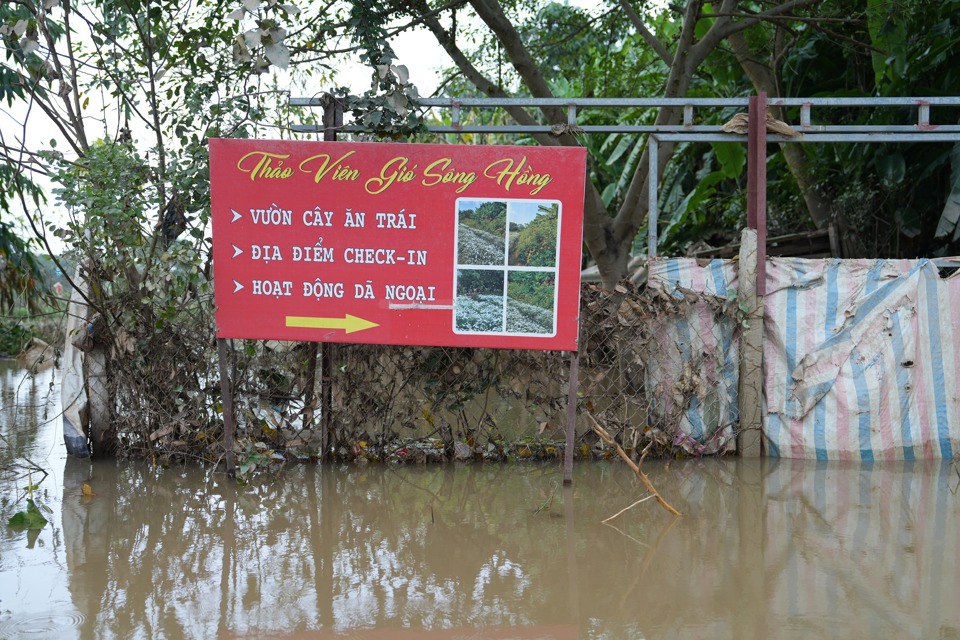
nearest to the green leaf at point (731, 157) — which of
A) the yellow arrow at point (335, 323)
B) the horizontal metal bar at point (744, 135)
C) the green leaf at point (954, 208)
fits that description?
the green leaf at point (954, 208)

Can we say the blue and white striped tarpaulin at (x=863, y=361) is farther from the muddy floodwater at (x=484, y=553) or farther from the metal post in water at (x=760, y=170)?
the muddy floodwater at (x=484, y=553)

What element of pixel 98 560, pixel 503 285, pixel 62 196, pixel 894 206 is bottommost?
pixel 98 560

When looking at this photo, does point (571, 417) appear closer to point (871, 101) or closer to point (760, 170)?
point (760, 170)

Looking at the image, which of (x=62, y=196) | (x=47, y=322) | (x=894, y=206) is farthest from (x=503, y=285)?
(x=47, y=322)

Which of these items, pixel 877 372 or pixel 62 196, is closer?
pixel 62 196

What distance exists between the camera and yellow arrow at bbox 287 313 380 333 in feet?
16.8

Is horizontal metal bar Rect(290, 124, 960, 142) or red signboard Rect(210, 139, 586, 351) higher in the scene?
horizontal metal bar Rect(290, 124, 960, 142)

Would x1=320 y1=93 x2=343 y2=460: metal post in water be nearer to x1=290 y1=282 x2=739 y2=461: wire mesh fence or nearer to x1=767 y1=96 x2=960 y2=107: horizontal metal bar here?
x1=290 y1=282 x2=739 y2=461: wire mesh fence

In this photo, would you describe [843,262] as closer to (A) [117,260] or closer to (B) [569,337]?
(B) [569,337]

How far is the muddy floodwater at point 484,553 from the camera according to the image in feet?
10.3

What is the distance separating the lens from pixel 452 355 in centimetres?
550

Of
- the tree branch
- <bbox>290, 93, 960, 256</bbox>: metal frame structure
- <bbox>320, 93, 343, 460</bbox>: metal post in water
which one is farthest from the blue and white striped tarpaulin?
the tree branch

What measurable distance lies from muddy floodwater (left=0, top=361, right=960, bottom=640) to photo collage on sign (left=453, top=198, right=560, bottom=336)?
1.04 meters

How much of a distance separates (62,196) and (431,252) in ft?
7.82
